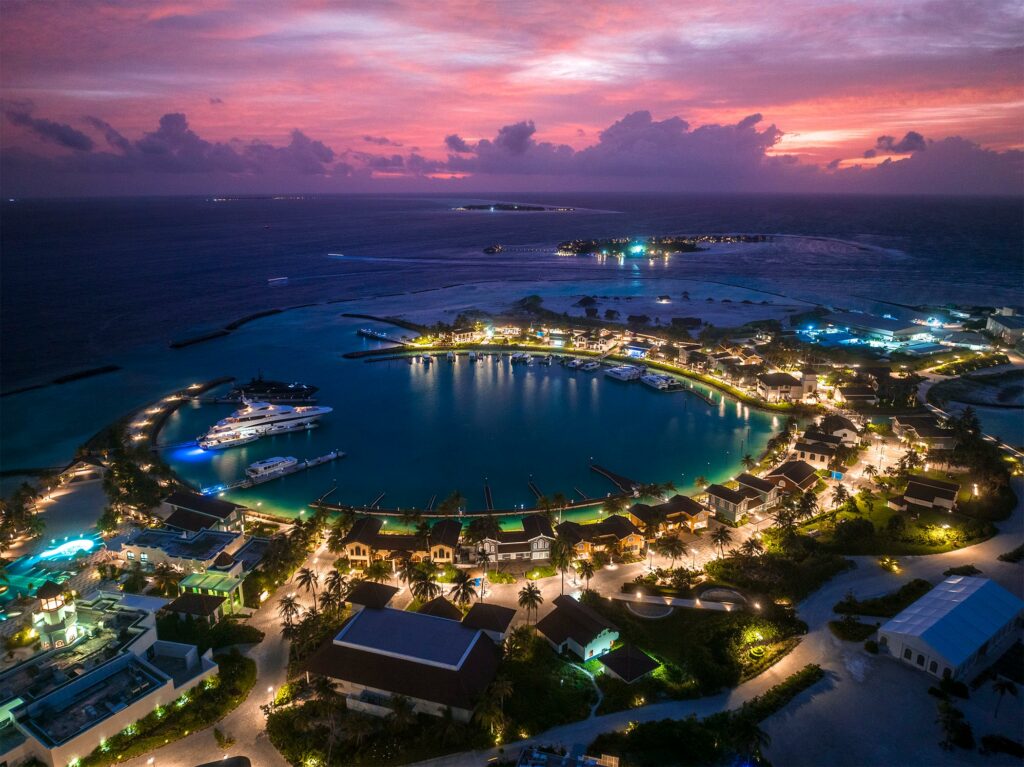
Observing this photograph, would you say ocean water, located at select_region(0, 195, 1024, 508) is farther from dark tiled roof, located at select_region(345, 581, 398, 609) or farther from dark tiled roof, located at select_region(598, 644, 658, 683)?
dark tiled roof, located at select_region(598, 644, 658, 683)

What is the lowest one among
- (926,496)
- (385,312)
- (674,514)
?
(674,514)

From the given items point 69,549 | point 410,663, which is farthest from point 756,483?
point 69,549

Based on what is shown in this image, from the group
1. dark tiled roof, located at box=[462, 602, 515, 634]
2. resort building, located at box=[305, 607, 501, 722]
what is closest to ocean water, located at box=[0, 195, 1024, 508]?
dark tiled roof, located at box=[462, 602, 515, 634]

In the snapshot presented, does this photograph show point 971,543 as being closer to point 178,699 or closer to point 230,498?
point 178,699

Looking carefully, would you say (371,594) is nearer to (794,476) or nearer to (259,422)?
(794,476)

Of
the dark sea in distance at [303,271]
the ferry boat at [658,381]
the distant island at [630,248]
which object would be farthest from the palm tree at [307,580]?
the distant island at [630,248]

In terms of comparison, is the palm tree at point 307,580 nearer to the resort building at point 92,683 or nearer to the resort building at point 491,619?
the resort building at point 92,683
